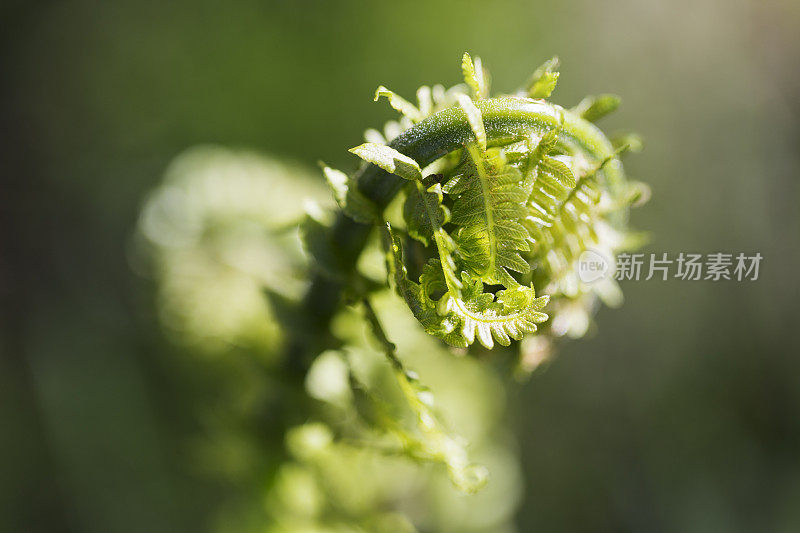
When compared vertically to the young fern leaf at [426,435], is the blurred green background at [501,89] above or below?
above

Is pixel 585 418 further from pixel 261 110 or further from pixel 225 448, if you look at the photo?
pixel 261 110

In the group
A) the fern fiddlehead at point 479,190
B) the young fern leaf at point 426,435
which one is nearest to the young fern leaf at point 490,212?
the fern fiddlehead at point 479,190

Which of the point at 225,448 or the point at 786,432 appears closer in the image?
the point at 225,448

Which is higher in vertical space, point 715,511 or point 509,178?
point 509,178

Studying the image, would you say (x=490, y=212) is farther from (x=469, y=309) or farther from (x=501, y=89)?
(x=501, y=89)

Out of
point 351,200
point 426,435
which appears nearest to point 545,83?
point 351,200

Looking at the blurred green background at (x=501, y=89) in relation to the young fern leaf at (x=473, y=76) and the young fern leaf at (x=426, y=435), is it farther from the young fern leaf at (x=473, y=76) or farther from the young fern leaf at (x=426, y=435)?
the young fern leaf at (x=473, y=76)

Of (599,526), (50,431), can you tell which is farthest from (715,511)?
(50,431)

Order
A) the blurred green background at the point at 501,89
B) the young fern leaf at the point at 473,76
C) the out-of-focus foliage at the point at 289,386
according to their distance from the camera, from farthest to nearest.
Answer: the blurred green background at the point at 501,89 → the out-of-focus foliage at the point at 289,386 → the young fern leaf at the point at 473,76
